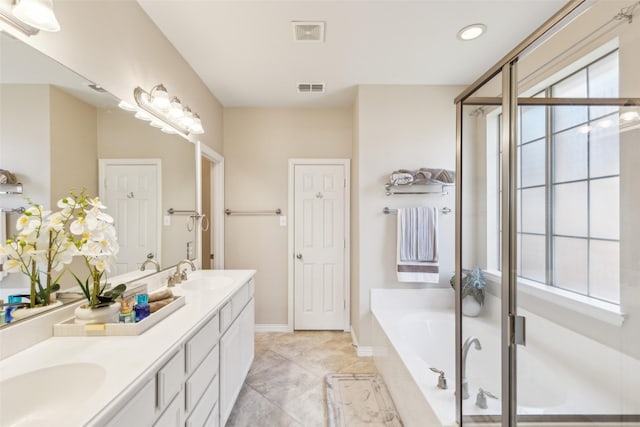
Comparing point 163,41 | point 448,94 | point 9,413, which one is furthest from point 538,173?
point 163,41

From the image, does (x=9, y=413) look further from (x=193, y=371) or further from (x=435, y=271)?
(x=435, y=271)

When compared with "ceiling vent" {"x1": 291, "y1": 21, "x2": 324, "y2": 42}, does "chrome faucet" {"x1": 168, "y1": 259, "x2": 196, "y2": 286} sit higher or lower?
lower

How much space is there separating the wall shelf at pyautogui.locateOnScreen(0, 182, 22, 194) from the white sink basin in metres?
0.59

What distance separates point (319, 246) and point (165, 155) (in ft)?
6.00

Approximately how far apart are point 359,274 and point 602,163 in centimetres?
186

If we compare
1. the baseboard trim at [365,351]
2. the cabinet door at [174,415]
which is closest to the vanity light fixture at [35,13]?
the cabinet door at [174,415]

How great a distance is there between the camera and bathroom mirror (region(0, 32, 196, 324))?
949mm

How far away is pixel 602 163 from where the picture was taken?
50.3 inches

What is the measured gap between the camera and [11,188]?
37.2 inches

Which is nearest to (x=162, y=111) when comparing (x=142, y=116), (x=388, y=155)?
(x=142, y=116)

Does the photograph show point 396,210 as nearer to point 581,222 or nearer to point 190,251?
point 581,222

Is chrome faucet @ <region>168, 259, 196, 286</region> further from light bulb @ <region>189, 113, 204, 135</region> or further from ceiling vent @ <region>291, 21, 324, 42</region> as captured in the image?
ceiling vent @ <region>291, 21, 324, 42</region>

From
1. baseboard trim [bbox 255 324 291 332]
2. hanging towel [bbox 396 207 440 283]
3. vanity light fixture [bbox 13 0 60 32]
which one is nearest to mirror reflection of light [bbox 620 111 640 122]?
hanging towel [bbox 396 207 440 283]

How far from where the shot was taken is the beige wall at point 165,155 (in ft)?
4.67
